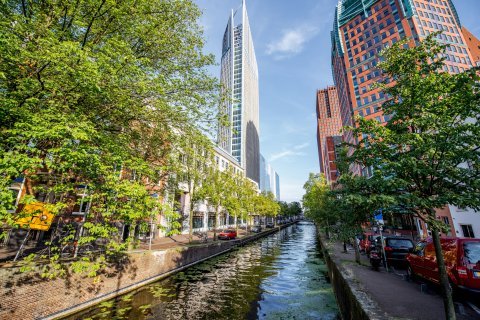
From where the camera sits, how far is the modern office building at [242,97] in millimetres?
95438

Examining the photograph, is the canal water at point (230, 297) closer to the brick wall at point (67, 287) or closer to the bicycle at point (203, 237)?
the brick wall at point (67, 287)

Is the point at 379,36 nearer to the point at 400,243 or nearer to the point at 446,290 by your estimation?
the point at 400,243

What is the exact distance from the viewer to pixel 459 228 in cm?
2041

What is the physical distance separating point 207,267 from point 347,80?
71950 mm

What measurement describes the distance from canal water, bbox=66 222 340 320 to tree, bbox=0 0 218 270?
4.25m

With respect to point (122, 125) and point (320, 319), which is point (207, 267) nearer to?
point (320, 319)

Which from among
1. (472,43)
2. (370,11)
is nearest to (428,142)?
(370,11)

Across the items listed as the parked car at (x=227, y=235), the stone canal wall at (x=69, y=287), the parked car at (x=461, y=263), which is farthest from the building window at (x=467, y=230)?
the stone canal wall at (x=69, y=287)

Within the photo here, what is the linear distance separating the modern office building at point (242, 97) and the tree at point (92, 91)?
76971 mm

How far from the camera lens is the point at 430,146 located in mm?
5309

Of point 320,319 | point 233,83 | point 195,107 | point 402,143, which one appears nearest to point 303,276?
point 320,319

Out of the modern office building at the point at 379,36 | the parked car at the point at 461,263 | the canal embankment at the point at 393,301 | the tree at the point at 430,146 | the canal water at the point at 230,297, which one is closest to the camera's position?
the tree at the point at 430,146

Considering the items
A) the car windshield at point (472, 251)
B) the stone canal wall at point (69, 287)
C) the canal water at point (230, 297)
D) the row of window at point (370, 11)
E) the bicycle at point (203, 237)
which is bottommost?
the canal water at point (230, 297)

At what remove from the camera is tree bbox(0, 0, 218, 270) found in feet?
19.3
